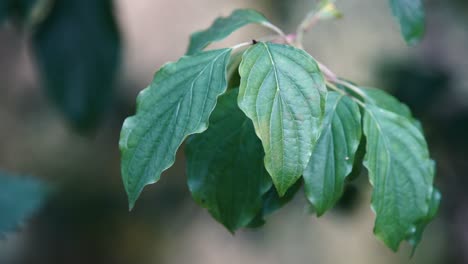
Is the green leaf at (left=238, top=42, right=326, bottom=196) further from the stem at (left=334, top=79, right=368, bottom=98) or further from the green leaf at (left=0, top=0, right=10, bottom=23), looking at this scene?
the green leaf at (left=0, top=0, right=10, bottom=23)

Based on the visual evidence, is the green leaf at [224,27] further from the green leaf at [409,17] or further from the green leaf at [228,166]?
the green leaf at [409,17]

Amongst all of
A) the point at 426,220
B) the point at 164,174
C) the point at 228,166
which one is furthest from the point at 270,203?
the point at 164,174

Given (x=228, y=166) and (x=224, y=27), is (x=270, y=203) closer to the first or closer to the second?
(x=228, y=166)

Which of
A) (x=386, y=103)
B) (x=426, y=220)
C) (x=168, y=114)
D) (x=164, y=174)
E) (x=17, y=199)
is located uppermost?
(x=168, y=114)

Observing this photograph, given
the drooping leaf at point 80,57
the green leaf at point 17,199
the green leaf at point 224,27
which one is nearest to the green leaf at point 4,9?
the drooping leaf at point 80,57

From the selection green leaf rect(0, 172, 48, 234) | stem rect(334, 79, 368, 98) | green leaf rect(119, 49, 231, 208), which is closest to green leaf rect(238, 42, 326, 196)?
green leaf rect(119, 49, 231, 208)

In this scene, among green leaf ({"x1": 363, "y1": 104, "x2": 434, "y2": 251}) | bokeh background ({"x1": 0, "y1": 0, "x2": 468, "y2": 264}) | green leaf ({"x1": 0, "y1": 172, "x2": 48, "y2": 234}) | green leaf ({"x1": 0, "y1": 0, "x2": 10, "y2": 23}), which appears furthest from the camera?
bokeh background ({"x1": 0, "y1": 0, "x2": 468, "y2": 264})
